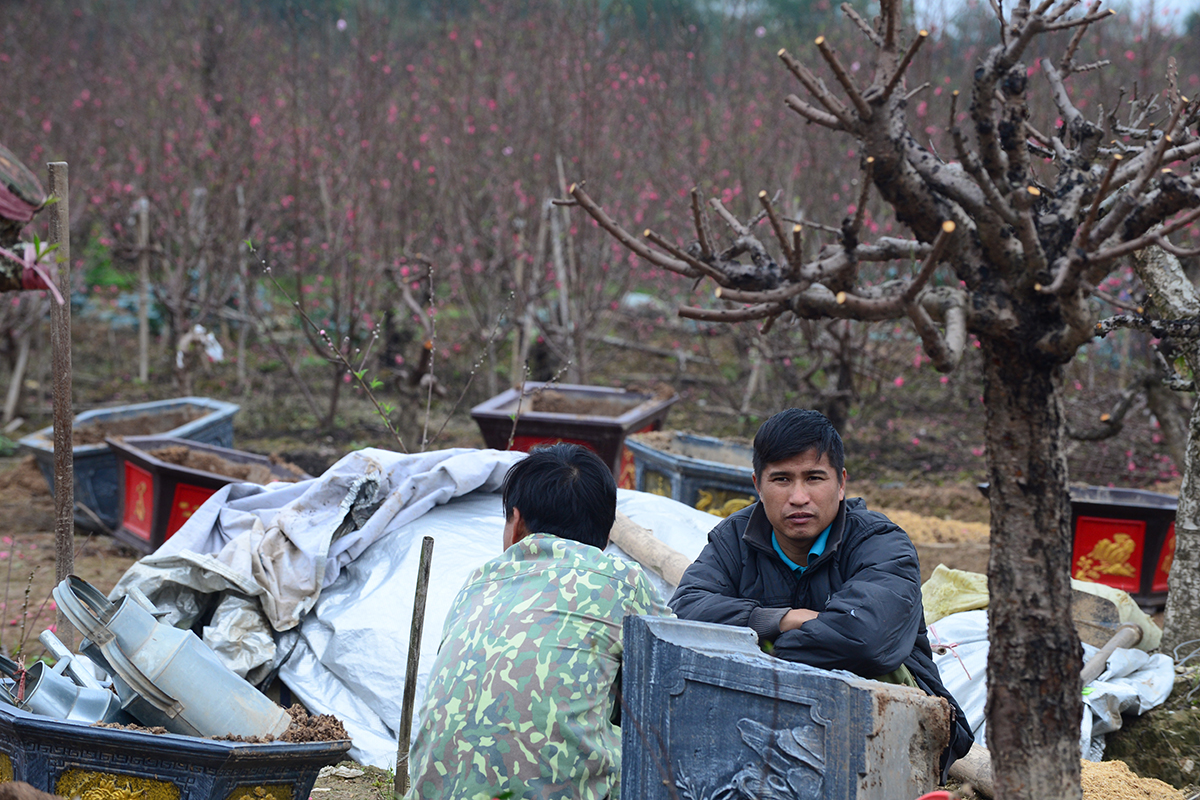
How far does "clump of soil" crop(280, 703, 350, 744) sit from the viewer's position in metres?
2.49

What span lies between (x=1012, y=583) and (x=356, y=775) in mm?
2382

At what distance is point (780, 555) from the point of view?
8.39 feet

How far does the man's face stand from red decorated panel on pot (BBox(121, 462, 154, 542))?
426 centimetres

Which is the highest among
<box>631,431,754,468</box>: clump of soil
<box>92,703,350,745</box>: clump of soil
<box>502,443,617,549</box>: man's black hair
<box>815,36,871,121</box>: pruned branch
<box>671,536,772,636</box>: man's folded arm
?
<box>815,36,871,121</box>: pruned branch

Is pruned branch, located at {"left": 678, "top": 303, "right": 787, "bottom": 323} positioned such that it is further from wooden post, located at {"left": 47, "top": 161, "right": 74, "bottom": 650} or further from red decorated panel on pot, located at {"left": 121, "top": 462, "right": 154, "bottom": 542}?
red decorated panel on pot, located at {"left": 121, "top": 462, "right": 154, "bottom": 542}

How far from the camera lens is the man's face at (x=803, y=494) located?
2.48 m

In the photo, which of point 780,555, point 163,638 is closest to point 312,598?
point 163,638

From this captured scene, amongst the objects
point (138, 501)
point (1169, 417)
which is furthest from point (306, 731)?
point (1169, 417)

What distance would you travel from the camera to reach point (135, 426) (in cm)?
716

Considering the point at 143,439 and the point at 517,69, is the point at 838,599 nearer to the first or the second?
the point at 143,439

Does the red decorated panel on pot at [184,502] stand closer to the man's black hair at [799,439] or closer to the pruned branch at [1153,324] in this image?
the man's black hair at [799,439]

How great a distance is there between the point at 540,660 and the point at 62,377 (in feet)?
6.56

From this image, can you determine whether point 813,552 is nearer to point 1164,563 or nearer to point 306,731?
point 306,731

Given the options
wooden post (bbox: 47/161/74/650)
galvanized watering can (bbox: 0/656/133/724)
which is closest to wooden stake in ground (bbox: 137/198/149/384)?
wooden post (bbox: 47/161/74/650)
